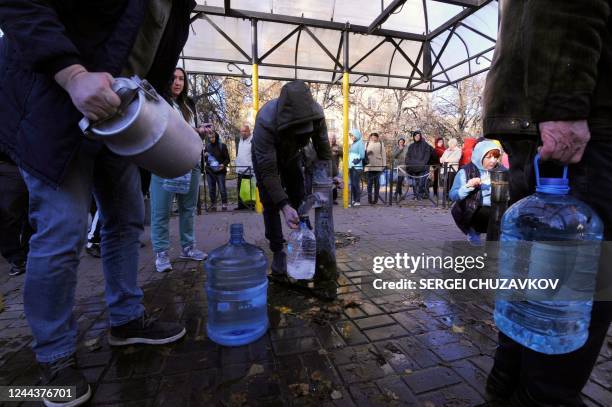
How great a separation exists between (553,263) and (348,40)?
24.7 ft

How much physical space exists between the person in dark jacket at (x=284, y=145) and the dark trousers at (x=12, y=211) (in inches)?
110

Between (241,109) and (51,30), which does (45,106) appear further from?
(241,109)

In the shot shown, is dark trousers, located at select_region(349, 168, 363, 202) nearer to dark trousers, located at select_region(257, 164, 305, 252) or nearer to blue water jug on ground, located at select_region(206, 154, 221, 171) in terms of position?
blue water jug on ground, located at select_region(206, 154, 221, 171)

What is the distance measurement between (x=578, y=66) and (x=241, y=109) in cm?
2184

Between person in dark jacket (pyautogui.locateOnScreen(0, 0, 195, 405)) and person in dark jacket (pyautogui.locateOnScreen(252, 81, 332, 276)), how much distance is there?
1.14m

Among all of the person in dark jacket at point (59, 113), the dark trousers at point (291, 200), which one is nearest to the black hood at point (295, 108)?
the dark trousers at point (291, 200)

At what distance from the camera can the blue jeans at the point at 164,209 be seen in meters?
3.58

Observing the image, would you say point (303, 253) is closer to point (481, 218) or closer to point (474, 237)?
point (481, 218)

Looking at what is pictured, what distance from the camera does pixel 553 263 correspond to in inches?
61.1

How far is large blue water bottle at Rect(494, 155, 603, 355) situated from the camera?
4.40ft

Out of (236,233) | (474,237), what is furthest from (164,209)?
(474,237)

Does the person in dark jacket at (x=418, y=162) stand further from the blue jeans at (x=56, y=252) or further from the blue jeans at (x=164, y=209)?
the blue jeans at (x=56, y=252)

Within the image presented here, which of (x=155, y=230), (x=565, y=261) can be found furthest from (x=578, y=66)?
(x=155, y=230)

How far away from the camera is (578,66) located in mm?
1203
